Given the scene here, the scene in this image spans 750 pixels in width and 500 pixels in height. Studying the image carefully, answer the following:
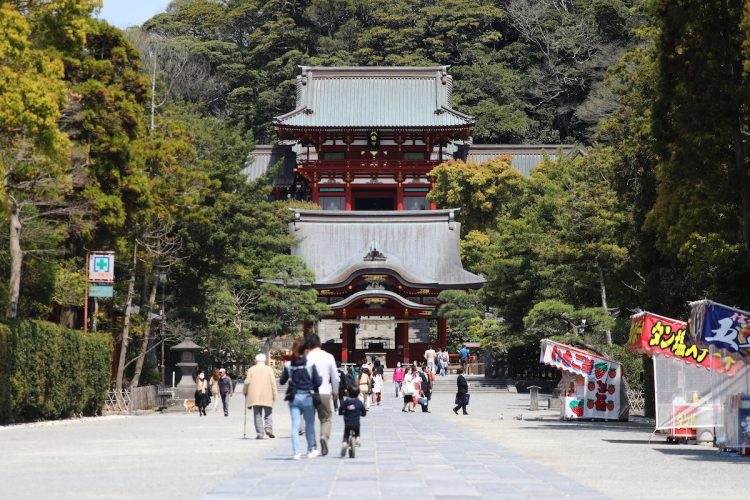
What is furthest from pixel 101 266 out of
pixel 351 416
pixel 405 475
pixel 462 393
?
pixel 405 475

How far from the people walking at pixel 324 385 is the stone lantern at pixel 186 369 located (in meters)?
18.2

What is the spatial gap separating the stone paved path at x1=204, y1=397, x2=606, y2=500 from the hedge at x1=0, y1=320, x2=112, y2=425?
697 centimetres

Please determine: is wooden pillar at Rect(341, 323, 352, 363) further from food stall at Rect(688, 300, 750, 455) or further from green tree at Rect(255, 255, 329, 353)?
food stall at Rect(688, 300, 750, 455)

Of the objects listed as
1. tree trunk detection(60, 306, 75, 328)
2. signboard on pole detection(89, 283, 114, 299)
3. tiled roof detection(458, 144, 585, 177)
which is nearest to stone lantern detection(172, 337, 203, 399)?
tree trunk detection(60, 306, 75, 328)

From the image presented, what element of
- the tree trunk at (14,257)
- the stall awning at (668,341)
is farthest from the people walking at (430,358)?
the stall awning at (668,341)

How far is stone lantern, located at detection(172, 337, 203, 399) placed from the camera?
31.7 metres

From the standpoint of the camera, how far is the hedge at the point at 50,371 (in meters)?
21.4

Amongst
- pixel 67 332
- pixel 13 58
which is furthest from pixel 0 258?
pixel 13 58

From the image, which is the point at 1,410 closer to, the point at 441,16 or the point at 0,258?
the point at 0,258

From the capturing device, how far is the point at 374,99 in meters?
64.3

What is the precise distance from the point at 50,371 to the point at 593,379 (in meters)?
11.1

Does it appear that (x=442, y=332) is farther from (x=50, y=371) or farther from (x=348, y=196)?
(x=50, y=371)

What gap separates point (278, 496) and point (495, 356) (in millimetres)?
36335

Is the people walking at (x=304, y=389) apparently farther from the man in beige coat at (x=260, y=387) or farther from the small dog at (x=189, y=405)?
the small dog at (x=189, y=405)
